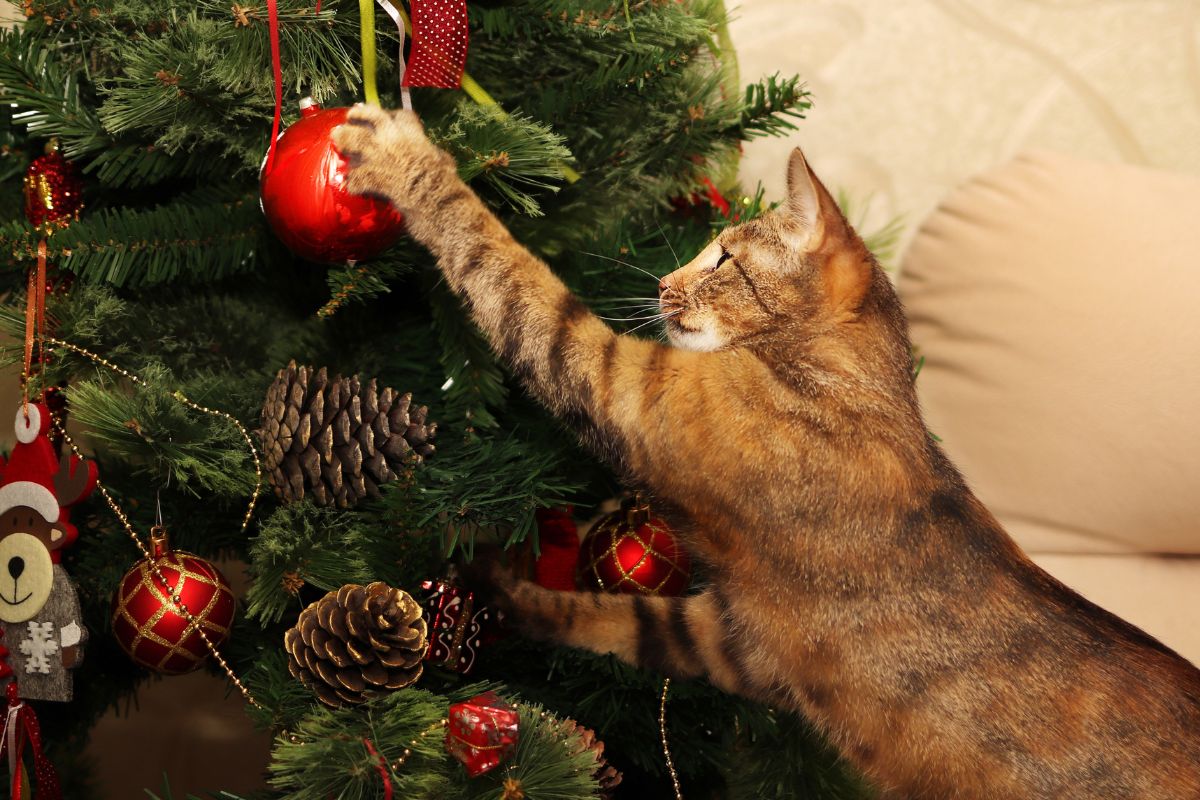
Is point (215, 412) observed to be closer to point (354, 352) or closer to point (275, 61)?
point (354, 352)

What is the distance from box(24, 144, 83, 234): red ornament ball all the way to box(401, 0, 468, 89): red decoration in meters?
0.34

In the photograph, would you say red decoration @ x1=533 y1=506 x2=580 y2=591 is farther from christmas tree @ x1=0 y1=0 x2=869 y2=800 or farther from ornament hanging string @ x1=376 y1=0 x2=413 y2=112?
ornament hanging string @ x1=376 y1=0 x2=413 y2=112

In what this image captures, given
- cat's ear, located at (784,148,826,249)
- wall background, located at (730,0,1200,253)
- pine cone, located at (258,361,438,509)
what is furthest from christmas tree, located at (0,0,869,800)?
wall background, located at (730,0,1200,253)

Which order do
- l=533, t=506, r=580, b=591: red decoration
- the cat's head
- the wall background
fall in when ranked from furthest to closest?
1. the wall background
2. l=533, t=506, r=580, b=591: red decoration
3. the cat's head

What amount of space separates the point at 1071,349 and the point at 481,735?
0.69 m

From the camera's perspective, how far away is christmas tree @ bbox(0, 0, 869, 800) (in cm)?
63

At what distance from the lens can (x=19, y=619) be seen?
674mm

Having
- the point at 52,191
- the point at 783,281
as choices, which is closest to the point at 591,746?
the point at 783,281

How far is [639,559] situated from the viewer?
740mm

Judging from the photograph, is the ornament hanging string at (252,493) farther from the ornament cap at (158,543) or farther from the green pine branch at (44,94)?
the green pine branch at (44,94)

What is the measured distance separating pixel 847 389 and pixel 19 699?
683mm

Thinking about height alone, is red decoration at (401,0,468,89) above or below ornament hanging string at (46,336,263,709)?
above

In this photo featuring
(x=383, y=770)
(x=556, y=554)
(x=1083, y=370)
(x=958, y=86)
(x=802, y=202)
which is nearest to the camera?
(x=383, y=770)

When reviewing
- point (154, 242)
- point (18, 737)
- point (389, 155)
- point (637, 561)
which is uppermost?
point (389, 155)
